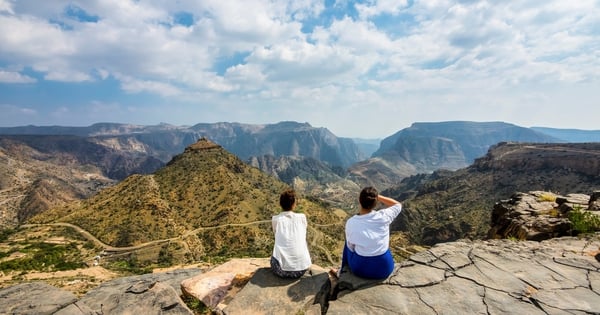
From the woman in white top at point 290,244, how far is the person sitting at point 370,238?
4.93ft

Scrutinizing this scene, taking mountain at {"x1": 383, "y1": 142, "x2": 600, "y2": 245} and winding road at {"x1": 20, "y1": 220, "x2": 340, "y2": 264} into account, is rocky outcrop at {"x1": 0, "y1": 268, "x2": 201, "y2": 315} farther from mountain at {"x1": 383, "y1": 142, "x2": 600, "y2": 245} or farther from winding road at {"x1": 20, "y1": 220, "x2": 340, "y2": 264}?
mountain at {"x1": 383, "y1": 142, "x2": 600, "y2": 245}

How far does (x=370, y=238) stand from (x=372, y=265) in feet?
3.35

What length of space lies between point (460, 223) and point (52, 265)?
10311cm

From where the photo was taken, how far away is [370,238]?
28.1 feet

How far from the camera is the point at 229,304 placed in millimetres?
8922

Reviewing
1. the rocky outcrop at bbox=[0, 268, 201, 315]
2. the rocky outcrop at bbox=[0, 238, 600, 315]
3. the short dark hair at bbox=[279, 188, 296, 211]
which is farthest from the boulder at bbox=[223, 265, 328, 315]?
the short dark hair at bbox=[279, 188, 296, 211]

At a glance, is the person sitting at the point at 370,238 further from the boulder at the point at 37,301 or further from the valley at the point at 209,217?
the valley at the point at 209,217

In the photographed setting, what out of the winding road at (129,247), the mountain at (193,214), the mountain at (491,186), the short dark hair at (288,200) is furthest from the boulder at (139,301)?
the mountain at (491,186)

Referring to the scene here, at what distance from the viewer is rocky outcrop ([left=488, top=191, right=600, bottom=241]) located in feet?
49.7

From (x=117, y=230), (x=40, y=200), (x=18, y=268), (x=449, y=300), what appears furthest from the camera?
(x=40, y=200)

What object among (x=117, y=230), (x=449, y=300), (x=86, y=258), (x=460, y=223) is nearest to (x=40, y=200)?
(x=117, y=230)

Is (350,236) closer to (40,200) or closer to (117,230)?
(117,230)

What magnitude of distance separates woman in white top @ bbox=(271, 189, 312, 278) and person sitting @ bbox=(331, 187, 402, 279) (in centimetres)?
150

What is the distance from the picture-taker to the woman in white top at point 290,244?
31.4ft
